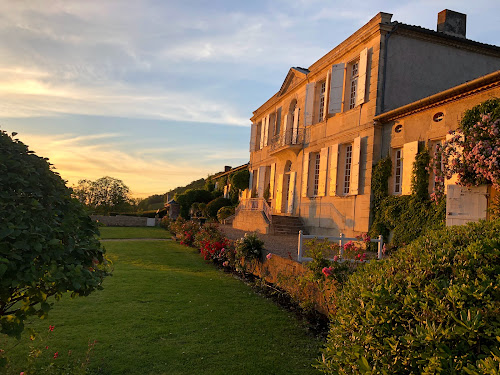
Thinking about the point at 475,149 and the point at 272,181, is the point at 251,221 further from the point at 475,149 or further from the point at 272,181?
the point at 475,149

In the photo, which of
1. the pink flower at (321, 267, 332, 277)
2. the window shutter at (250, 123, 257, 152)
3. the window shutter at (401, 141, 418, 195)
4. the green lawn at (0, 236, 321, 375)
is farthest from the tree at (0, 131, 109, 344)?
the window shutter at (250, 123, 257, 152)

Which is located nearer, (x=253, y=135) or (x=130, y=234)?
A: (x=130, y=234)

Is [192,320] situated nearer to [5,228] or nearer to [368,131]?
[5,228]

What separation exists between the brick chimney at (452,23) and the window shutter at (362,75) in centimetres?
314

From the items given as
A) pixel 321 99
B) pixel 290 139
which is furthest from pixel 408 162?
pixel 290 139

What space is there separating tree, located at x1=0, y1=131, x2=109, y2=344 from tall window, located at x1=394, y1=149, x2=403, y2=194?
10691 millimetres

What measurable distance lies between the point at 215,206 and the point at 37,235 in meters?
25.3

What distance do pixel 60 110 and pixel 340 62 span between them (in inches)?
416

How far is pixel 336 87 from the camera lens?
14586 millimetres

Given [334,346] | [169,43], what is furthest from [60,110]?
[334,346]

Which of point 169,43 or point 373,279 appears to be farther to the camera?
point 169,43

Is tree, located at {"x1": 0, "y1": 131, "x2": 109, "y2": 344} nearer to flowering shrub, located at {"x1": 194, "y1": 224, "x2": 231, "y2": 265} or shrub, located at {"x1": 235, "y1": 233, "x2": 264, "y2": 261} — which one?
shrub, located at {"x1": 235, "y1": 233, "x2": 264, "y2": 261}

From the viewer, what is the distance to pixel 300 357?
16.4 feet

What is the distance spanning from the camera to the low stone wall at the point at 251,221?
1772 centimetres
